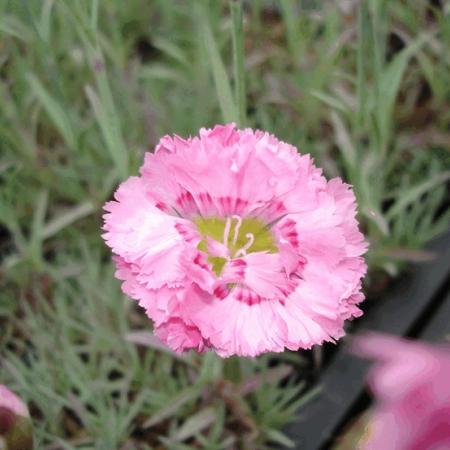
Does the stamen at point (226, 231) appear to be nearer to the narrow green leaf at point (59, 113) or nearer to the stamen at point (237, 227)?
the stamen at point (237, 227)

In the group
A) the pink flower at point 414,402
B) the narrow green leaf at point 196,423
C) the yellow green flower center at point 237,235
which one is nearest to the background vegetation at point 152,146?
the narrow green leaf at point 196,423

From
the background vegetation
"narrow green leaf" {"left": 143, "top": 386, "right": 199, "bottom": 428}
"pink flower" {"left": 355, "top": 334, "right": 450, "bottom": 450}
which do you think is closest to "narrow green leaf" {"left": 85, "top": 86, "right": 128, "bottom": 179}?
the background vegetation

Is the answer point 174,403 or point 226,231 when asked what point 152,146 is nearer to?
point 174,403

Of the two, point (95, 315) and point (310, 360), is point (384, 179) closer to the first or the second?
point (310, 360)

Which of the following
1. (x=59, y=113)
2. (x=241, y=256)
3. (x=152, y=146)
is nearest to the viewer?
(x=241, y=256)

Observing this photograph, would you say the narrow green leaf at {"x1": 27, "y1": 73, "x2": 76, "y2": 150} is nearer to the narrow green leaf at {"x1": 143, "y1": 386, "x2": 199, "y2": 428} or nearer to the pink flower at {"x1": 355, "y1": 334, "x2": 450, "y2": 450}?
the narrow green leaf at {"x1": 143, "y1": 386, "x2": 199, "y2": 428}

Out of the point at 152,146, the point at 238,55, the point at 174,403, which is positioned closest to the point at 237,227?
the point at 238,55

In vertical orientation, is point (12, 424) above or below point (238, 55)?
below
